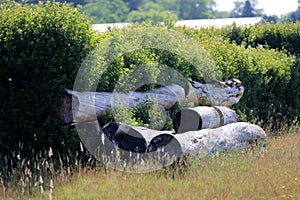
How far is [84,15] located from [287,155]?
4.19 m

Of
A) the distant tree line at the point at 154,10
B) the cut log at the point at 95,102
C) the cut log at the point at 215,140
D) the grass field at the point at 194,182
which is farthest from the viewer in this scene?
the distant tree line at the point at 154,10

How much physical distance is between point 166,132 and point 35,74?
88.7 inches

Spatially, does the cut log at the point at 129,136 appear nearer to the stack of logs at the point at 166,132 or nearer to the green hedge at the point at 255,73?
the stack of logs at the point at 166,132

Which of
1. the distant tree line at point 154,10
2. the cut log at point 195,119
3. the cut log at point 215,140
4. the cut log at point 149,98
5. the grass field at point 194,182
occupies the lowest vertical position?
the grass field at point 194,182

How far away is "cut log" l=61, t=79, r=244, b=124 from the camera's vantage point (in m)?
8.68

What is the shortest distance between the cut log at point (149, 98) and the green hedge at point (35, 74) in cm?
24

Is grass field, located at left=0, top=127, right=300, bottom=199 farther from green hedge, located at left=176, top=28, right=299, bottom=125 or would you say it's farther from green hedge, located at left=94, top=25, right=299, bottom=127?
green hedge, located at left=176, top=28, right=299, bottom=125

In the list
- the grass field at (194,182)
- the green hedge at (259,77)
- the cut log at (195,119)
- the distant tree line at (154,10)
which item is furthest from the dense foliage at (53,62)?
the distant tree line at (154,10)

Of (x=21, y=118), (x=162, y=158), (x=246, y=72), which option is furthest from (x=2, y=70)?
(x=246, y=72)

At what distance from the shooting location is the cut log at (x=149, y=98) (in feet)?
28.5

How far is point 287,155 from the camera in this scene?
914 centimetres

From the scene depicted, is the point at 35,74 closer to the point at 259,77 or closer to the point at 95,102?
the point at 95,102

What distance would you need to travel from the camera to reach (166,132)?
8594mm

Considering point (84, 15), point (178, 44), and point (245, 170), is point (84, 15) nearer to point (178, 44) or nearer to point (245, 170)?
point (178, 44)
